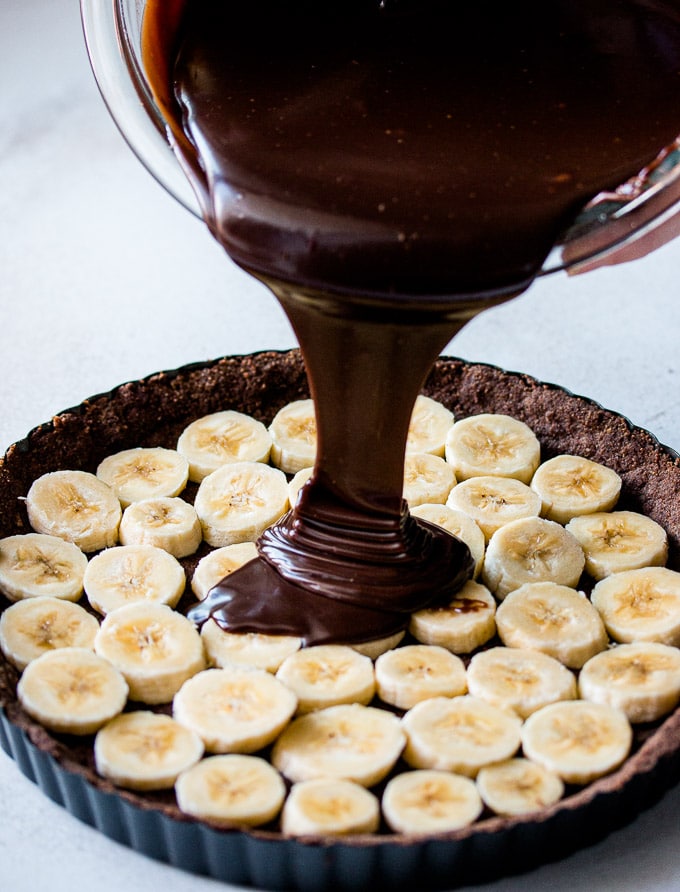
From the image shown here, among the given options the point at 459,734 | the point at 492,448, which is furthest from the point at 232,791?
the point at 492,448

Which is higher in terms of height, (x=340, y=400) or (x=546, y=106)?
(x=546, y=106)

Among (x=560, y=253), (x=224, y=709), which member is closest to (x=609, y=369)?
(x=560, y=253)

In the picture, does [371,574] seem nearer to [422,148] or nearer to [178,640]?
[178,640]

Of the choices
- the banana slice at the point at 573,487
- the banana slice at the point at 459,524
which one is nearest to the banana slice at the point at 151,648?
the banana slice at the point at 459,524

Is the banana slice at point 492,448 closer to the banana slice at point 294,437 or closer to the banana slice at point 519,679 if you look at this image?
the banana slice at point 294,437

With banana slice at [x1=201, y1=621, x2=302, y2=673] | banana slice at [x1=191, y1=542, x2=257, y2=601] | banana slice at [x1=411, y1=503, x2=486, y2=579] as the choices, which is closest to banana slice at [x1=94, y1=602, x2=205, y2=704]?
banana slice at [x1=201, y1=621, x2=302, y2=673]

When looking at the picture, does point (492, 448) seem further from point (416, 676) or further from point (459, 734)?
point (459, 734)
